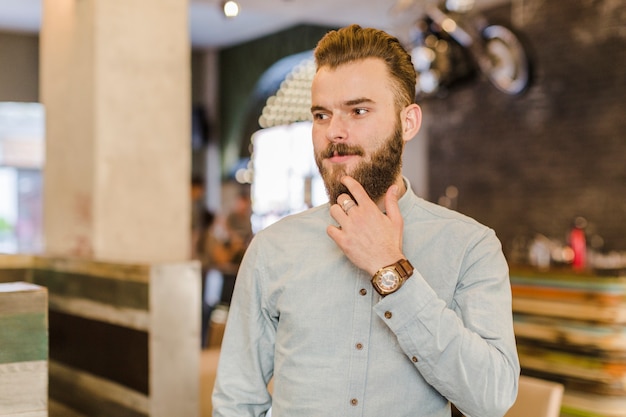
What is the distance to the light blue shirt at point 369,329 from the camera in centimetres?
120

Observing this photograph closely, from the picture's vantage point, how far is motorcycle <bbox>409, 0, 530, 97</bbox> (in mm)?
6250

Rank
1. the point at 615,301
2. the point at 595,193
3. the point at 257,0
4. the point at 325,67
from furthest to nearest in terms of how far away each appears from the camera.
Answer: the point at 257,0
the point at 595,193
the point at 615,301
the point at 325,67

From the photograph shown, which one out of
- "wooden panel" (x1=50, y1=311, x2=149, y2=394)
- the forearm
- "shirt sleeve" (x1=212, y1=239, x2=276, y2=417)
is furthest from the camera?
"wooden panel" (x1=50, y1=311, x2=149, y2=394)

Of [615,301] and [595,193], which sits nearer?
[615,301]

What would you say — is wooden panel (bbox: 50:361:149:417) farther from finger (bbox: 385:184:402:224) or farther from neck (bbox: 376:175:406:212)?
finger (bbox: 385:184:402:224)

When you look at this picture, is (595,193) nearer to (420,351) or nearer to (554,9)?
(554,9)

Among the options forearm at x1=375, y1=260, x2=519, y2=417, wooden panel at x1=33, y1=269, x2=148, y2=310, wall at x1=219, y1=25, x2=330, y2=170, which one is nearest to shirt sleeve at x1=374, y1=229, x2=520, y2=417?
forearm at x1=375, y1=260, x2=519, y2=417

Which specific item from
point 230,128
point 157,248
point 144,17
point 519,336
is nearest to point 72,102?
point 144,17

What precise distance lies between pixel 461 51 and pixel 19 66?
19.0ft

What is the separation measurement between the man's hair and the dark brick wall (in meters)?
5.02

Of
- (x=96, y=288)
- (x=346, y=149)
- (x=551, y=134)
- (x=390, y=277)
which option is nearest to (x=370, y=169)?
(x=346, y=149)

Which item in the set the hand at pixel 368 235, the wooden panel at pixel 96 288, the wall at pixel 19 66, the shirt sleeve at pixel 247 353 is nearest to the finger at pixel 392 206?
the hand at pixel 368 235

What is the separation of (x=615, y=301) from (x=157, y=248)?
217cm

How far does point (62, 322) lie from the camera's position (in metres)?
3.26
